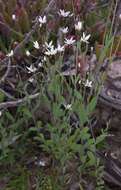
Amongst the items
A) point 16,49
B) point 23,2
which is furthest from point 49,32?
point 23,2

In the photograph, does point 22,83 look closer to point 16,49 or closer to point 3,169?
point 16,49

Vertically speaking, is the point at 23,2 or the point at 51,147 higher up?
the point at 23,2

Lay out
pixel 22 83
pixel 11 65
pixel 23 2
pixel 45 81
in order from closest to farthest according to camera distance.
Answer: pixel 45 81, pixel 22 83, pixel 11 65, pixel 23 2

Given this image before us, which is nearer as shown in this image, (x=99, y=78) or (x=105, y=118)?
(x=99, y=78)

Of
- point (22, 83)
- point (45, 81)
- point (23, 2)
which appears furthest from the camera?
point (23, 2)

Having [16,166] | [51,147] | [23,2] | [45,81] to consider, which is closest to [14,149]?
[16,166]

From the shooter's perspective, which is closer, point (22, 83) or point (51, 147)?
point (51, 147)

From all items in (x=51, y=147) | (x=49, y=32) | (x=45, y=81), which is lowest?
(x=51, y=147)

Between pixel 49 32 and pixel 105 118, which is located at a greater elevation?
pixel 49 32

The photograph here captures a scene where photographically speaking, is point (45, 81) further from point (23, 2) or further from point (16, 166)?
point (23, 2)
